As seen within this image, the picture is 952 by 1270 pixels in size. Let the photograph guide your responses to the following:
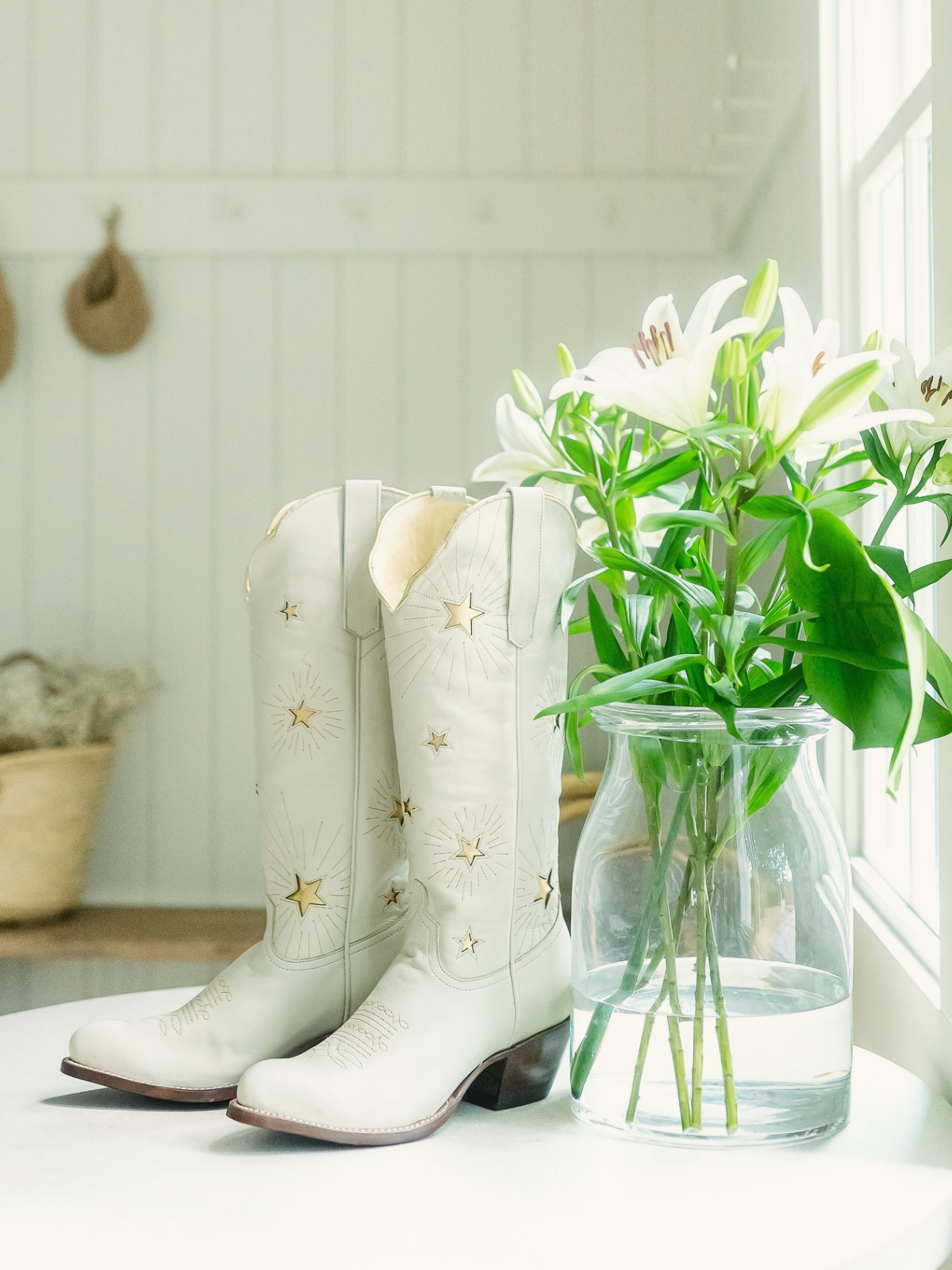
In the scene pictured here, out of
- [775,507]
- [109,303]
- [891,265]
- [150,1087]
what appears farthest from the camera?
[109,303]

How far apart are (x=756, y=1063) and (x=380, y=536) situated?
0.35 m

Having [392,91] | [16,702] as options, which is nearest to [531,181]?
[392,91]

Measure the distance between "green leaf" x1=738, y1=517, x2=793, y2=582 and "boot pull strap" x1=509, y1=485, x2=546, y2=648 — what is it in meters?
0.12

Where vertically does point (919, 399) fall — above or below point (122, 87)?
below

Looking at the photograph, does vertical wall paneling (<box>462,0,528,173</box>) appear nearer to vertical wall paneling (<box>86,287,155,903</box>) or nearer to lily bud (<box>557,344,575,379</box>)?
vertical wall paneling (<box>86,287,155,903</box>)

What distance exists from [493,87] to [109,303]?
30.9 inches

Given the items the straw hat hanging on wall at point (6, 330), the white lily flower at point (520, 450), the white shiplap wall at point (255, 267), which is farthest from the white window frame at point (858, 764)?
the straw hat hanging on wall at point (6, 330)

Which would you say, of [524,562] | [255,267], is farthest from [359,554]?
[255,267]

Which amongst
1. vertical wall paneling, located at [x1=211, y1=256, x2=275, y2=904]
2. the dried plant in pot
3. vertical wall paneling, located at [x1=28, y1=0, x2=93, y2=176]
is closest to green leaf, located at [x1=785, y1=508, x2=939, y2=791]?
the dried plant in pot

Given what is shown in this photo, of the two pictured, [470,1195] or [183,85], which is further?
[183,85]

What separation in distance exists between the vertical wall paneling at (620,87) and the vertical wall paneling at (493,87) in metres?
0.13

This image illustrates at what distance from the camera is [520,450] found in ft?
2.20

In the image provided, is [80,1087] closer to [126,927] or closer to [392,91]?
[126,927]

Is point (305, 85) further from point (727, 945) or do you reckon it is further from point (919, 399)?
point (727, 945)
